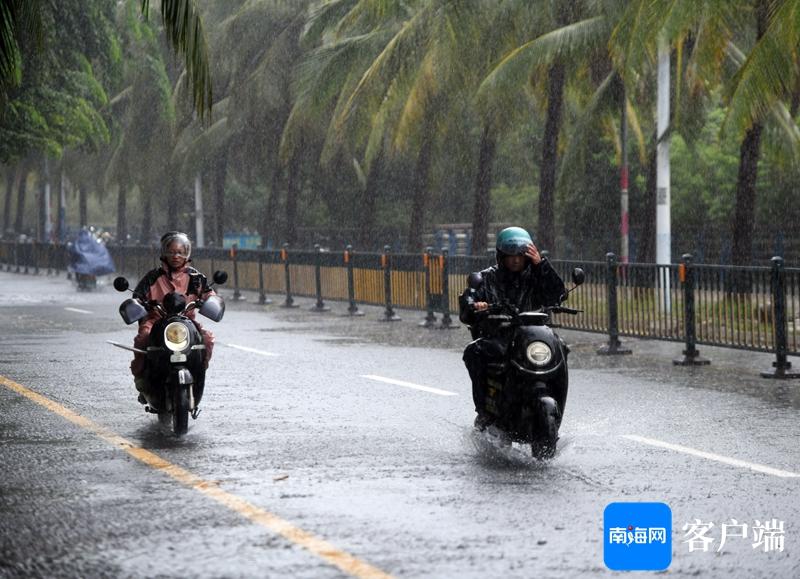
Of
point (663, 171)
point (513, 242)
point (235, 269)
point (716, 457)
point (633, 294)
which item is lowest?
point (716, 457)

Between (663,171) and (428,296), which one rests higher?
(663,171)

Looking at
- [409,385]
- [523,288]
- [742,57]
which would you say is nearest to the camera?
[523,288]

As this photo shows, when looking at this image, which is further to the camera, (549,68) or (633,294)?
(549,68)

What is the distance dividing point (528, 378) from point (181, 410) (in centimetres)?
260

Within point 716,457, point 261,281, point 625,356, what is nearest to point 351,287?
point 261,281

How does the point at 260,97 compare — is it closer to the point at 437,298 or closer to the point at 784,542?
the point at 437,298

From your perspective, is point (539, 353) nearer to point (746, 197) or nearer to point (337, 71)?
point (746, 197)

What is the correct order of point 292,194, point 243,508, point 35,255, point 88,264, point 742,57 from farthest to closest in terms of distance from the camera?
point 35,255 < point 292,194 < point 88,264 < point 742,57 < point 243,508

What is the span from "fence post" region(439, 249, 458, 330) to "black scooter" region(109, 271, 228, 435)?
12.2m

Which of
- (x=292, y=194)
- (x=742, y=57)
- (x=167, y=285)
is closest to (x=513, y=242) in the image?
(x=167, y=285)

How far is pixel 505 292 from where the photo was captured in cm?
1043

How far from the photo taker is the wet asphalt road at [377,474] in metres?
6.96

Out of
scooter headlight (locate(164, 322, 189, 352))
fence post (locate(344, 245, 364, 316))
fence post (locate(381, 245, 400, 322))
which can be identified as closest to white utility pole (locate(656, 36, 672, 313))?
fence post (locate(381, 245, 400, 322))

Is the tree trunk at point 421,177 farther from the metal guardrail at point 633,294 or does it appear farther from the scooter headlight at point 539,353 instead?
the scooter headlight at point 539,353
